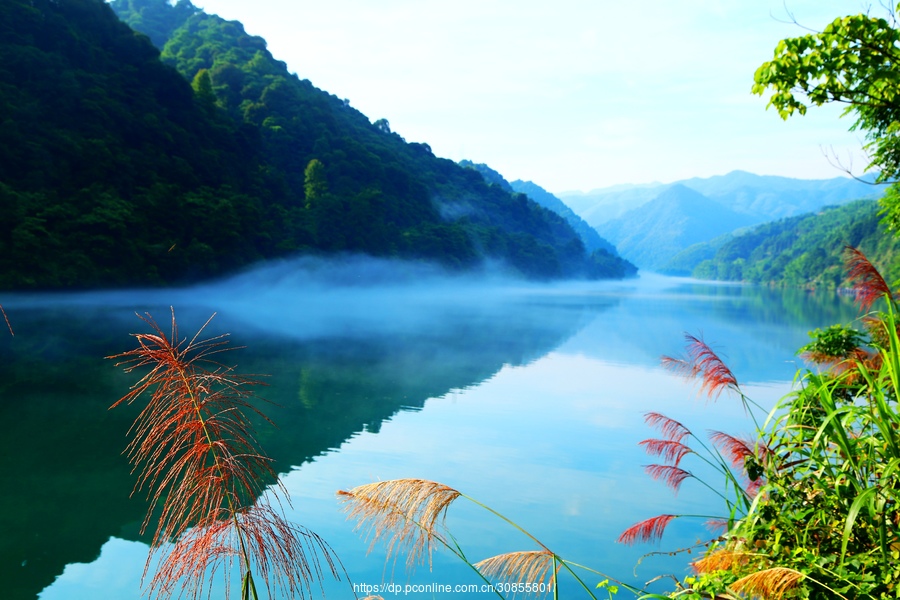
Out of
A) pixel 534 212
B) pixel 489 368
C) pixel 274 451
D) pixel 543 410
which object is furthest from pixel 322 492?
pixel 534 212

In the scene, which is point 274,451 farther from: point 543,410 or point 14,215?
point 14,215

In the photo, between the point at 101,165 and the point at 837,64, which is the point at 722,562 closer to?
the point at 837,64

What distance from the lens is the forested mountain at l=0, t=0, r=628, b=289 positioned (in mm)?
30203

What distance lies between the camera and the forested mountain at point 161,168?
3020 centimetres

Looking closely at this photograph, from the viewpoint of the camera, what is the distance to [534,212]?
107 m

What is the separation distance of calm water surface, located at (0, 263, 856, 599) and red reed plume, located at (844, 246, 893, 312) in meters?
3.21

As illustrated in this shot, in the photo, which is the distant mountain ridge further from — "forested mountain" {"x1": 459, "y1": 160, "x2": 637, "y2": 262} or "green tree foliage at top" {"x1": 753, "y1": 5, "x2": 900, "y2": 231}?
"green tree foliage at top" {"x1": 753, "y1": 5, "x2": 900, "y2": 231}

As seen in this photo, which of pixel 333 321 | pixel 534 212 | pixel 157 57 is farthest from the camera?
pixel 534 212

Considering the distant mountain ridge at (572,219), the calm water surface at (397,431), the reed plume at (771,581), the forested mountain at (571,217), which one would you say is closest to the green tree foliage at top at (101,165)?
the calm water surface at (397,431)

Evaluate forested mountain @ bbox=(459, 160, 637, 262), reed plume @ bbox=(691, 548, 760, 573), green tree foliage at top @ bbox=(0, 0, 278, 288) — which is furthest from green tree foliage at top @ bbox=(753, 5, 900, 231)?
forested mountain @ bbox=(459, 160, 637, 262)

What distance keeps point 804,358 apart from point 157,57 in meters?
46.9

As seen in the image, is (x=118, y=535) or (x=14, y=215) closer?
(x=118, y=535)

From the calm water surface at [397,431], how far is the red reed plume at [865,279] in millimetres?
3210

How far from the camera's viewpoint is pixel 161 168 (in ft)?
123
